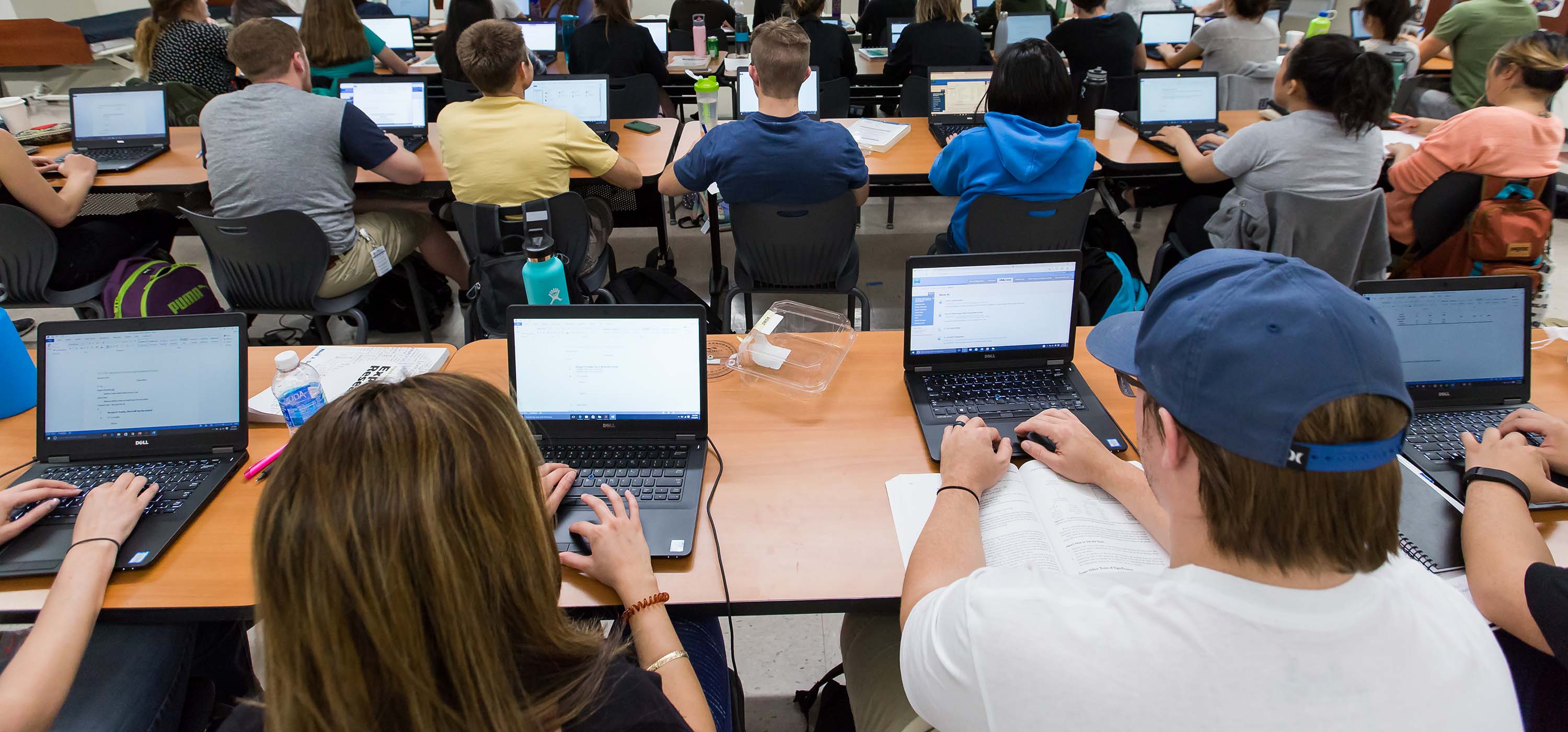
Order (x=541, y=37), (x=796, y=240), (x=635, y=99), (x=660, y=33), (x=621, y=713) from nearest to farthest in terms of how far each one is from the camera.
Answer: (x=621, y=713), (x=796, y=240), (x=635, y=99), (x=541, y=37), (x=660, y=33)

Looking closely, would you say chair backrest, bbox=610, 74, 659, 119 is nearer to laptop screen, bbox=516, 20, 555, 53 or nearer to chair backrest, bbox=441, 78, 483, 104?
chair backrest, bbox=441, 78, 483, 104

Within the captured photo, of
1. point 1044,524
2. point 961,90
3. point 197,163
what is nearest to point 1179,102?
point 961,90

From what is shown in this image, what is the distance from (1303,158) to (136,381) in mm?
3100

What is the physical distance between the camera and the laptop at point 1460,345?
4.70 ft

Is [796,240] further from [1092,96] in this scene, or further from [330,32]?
[330,32]

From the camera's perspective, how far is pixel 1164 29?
16.9 feet

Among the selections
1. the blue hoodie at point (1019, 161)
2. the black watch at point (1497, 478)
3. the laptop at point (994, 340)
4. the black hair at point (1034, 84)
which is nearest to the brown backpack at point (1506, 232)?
the blue hoodie at point (1019, 161)

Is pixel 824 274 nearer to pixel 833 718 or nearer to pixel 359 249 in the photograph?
pixel 833 718

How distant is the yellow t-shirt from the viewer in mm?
2510

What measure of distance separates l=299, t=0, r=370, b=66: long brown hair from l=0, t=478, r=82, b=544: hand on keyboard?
3298mm

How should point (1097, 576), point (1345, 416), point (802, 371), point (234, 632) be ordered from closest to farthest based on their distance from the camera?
point (1345, 416), point (1097, 576), point (234, 632), point (802, 371)

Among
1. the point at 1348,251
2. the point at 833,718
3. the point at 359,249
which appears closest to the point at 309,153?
the point at 359,249

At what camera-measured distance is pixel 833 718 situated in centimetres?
156

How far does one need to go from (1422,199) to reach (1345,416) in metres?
2.76
